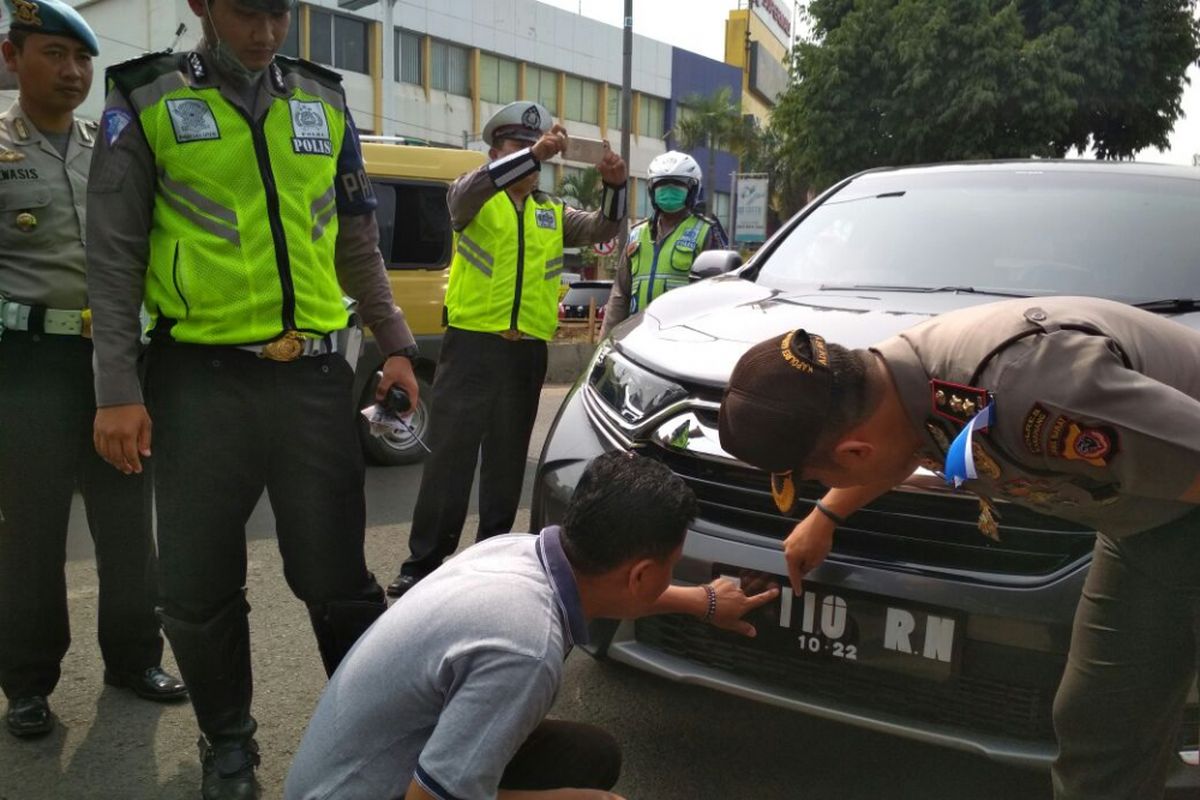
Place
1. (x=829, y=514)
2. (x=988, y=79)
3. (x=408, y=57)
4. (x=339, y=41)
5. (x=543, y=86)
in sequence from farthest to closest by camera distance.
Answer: (x=543, y=86) < (x=408, y=57) < (x=339, y=41) < (x=988, y=79) < (x=829, y=514)

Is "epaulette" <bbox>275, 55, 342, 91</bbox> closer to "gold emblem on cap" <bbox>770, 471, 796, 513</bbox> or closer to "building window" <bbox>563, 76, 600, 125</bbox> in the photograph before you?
"gold emblem on cap" <bbox>770, 471, 796, 513</bbox>

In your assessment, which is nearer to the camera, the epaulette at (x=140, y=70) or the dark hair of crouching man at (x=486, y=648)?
the dark hair of crouching man at (x=486, y=648)

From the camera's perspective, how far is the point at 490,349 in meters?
3.92

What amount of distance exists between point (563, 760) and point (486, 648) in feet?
1.62

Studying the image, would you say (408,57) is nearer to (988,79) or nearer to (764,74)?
(988,79)

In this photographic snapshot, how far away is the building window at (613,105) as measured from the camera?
4181cm

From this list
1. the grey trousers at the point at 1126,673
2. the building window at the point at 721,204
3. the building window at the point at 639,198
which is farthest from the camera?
the building window at the point at 721,204

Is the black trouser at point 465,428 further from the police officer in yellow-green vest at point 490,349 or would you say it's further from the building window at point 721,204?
the building window at point 721,204

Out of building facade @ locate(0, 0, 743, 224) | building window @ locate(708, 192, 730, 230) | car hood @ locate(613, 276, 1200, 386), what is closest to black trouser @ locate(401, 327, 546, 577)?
car hood @ locate(613, 276, 1200, 386)

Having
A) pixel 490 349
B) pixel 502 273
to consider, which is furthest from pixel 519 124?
pixel 490 349

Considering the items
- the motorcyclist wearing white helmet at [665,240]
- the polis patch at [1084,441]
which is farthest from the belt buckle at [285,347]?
the motorcyclist wearing white helmet at [665,240]

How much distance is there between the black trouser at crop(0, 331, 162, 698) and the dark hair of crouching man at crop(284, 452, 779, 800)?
1436mm

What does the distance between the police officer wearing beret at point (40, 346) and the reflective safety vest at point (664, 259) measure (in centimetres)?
260

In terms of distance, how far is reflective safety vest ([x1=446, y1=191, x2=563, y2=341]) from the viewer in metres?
3.91
